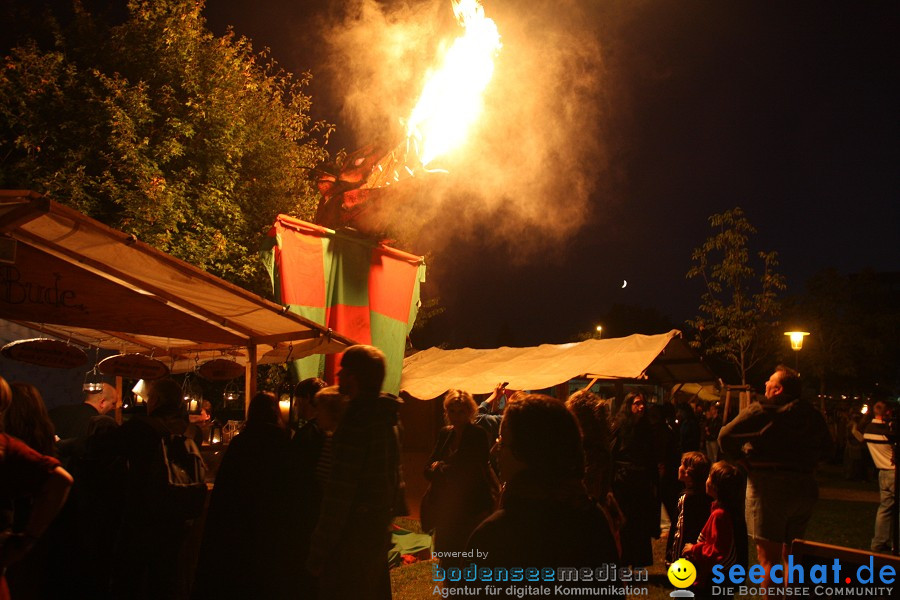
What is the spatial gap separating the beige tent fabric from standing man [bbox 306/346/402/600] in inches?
262

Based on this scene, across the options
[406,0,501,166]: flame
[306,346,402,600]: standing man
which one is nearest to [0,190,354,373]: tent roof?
[306,346,402,600]: standing man

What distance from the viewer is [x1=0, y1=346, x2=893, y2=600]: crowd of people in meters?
2.31

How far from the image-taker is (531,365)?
11.8 metres

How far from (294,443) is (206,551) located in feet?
2.64

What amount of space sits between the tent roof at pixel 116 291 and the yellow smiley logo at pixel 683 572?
3830 millimetres

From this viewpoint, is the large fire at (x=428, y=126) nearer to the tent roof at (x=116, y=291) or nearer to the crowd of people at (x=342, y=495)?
the tent roof at (x=116, y=291)

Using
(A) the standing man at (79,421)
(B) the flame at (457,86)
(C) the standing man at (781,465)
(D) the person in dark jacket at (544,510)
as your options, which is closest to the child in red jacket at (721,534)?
(C) the standing man at (781,465)

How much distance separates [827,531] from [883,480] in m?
2.94

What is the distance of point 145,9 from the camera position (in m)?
14.5

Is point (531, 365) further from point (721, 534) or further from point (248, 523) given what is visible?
point (248, 523)

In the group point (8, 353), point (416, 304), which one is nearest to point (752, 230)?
point (416, 304)

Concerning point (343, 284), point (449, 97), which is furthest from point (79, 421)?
point (449, 97)

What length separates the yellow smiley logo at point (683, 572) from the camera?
4.99 m

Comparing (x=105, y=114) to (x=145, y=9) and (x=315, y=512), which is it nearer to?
(x=145, y=9)
